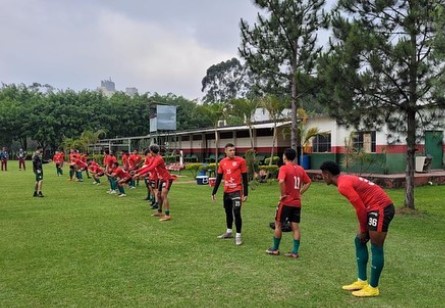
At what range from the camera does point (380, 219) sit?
5.11 metres

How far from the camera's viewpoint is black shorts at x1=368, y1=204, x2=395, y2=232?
5109 mm

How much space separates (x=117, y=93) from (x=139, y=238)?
5496 cm

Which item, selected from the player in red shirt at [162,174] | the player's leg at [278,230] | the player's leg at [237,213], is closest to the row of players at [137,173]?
the player in red shirt at [162,174]

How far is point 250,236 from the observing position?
8742mm

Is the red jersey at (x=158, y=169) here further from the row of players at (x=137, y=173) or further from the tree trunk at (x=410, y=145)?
the tree trunk at (x=410, y=145)

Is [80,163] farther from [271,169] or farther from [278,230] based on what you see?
[278,230]

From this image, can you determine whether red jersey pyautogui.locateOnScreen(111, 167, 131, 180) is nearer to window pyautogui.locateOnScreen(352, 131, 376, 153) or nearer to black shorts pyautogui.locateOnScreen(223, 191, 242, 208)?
black shorts pyautogui.locateOnScreen(223, 191, 242, 208)

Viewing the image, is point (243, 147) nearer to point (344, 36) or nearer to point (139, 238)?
point (344, 36)

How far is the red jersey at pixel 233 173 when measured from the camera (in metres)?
Answer: 8.11

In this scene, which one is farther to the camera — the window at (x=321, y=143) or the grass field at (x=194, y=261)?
the window at (x=321, y=143)

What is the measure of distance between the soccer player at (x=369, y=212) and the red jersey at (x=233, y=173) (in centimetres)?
281

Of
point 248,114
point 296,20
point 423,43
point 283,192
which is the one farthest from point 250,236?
point 248,114

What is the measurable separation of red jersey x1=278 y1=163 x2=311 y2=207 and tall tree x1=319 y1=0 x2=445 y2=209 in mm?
5681

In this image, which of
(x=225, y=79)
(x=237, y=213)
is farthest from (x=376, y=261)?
(x=225, y=79)
